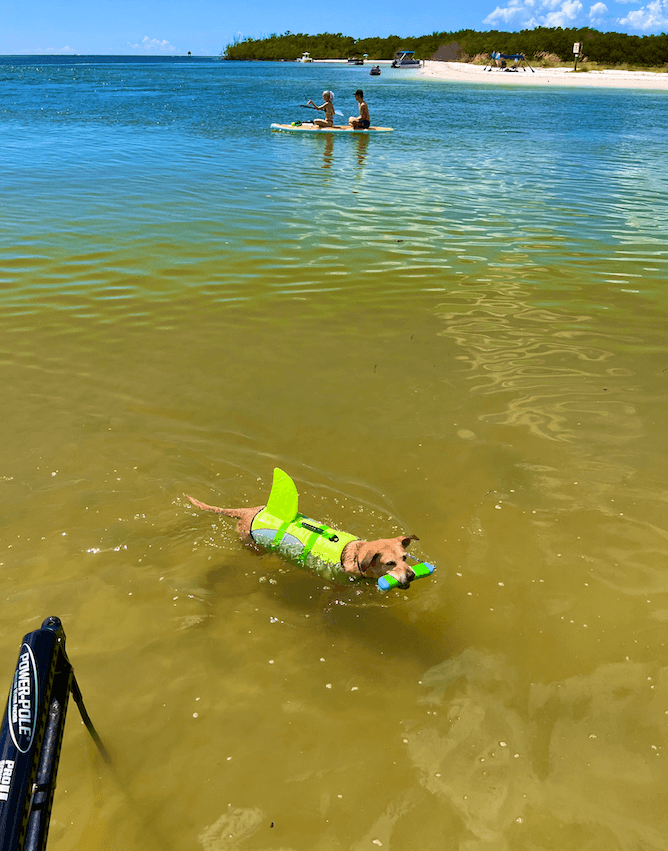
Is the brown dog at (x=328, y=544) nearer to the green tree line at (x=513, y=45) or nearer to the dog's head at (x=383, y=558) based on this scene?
the dog's head at (x=383, y=558)

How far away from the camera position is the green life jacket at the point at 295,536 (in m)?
3.56

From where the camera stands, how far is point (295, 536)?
3.65 m

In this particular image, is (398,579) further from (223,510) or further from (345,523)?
(223,510)

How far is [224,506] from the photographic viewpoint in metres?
4.44

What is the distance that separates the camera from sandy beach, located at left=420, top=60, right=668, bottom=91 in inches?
2518

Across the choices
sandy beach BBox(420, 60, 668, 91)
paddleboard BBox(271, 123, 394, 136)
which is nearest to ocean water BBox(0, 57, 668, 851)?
paddleboard BBox(271, 123, 394, 136)

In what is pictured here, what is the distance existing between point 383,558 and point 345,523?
40.0 inches

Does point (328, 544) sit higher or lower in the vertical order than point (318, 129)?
lower

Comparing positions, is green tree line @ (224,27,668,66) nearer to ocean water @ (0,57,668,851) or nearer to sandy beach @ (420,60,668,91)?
sandy beach @ (420,60,668,91)

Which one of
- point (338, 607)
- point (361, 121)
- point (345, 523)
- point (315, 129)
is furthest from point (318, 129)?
point (338, 607)

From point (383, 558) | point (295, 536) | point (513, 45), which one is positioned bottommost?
point (295, 536)

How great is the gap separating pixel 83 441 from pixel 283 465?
177cm

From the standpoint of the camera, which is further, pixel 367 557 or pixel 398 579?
pixel 367 557

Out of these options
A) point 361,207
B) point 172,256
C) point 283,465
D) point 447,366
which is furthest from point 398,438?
point 361,207
